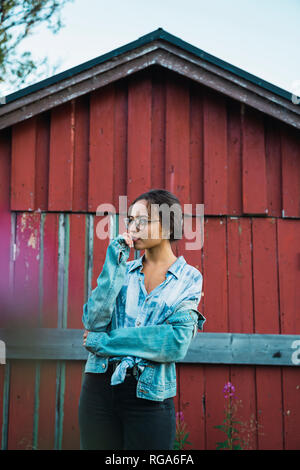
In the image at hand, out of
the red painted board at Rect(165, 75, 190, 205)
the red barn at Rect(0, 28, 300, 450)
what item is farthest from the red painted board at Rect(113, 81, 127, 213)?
the red painted board at Rect(165, 75, 190, 205)

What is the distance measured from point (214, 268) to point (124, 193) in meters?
1.19

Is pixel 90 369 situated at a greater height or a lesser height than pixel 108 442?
greater

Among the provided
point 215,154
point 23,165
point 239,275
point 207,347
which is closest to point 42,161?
point 23,165

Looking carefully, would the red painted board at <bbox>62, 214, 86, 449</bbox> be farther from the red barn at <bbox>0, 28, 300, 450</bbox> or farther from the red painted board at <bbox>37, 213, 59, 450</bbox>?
the red painted board at <bbox>37, 213, 59, 450</bbox>

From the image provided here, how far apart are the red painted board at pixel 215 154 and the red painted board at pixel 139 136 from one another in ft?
1.93

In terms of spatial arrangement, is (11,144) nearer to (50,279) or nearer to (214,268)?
(50,279)

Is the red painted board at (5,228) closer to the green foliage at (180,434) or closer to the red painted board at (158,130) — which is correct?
the red painted board at (158,130)

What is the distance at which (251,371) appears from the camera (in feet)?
13.7


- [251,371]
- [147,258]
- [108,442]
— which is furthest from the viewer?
[251,371]

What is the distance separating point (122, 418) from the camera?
2006 millimetres

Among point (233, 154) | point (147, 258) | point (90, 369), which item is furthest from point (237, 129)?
point (90, 369)

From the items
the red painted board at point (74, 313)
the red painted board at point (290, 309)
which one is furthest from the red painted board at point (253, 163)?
the red painted board at point (74, 313)

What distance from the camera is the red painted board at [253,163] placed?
4.38 m

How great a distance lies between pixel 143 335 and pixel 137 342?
0.04 metres
